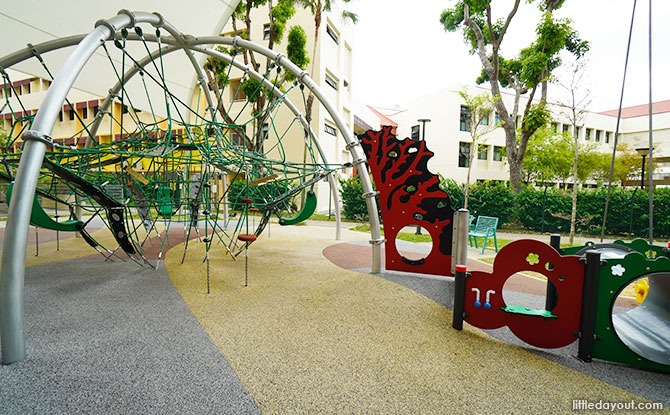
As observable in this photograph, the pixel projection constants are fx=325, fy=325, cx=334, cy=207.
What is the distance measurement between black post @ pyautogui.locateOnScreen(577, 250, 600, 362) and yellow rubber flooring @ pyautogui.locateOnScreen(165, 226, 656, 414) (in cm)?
29

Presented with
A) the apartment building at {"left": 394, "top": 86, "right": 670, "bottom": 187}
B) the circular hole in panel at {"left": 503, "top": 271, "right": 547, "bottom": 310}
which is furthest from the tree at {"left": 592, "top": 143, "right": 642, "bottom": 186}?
the circular hole in panel at {"left": 503, "top": 271, "right": 547, "bottom": 310}

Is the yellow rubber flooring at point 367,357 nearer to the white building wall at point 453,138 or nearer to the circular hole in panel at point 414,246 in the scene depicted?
the circular hole in panel at point 414,246

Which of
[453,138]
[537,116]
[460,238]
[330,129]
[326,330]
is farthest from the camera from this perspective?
[453,138]

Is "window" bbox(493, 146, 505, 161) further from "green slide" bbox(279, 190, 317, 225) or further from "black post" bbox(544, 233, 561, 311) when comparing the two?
Result: "black post" bbox(544, 233, 561, 311)

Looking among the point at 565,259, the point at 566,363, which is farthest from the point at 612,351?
the point at 565,259

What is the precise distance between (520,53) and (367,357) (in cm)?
1712

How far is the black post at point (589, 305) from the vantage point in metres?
2.60

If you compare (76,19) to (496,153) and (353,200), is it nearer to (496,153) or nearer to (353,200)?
(353,200)

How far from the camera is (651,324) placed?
10.1 ft

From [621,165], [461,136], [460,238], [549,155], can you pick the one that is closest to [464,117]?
[461,136]

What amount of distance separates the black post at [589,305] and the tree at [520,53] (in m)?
11.8

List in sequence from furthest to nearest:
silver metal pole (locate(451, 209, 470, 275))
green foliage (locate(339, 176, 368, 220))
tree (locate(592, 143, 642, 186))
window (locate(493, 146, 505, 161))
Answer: window (locate(493, 146, 505, 161)) < tree (locate(592, 143, 642, 186)) < green foliage (locate(339, 176, 368, 220)) < silver metal pole (locate(451, 209, 470, 275))

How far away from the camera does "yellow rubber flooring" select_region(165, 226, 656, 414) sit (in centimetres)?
211

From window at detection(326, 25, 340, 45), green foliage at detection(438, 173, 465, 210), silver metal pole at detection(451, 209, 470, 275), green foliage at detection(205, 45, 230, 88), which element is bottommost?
silver metal pole at detection(451, 209, 470, 275)
